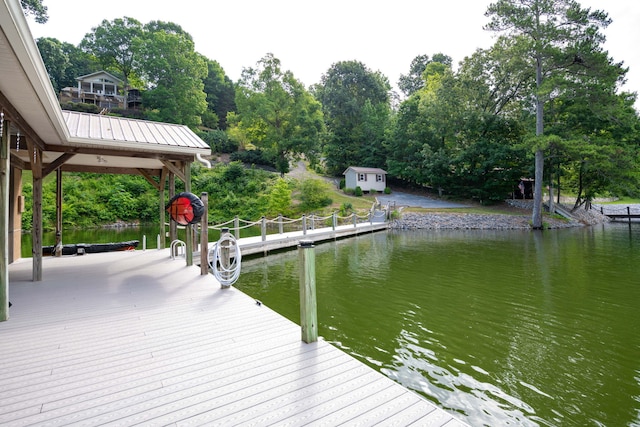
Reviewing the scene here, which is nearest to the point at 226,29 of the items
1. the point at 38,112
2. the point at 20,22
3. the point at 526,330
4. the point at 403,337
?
the point at 38,112

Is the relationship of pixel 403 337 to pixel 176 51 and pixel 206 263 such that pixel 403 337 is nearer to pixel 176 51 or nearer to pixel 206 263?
pixel 206 263

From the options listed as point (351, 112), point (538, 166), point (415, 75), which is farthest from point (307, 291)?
point (415, 75)

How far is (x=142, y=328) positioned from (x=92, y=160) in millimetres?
6780

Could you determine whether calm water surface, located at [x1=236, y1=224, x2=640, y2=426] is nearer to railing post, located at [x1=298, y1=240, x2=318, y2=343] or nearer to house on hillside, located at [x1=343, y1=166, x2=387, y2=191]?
railing post, located at [x1=298, y1=240, x2=318, y2=343]

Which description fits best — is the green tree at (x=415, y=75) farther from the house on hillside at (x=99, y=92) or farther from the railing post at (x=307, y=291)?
the railing post at (x=307, y=291)

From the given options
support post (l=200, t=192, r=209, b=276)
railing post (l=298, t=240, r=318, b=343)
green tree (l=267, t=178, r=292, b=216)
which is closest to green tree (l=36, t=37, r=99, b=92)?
green tree (l=267, t=178, r=292, b=216)

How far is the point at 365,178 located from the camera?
31688 mm

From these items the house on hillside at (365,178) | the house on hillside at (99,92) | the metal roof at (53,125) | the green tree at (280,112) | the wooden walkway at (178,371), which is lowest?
the wooden walkway at (178,371)

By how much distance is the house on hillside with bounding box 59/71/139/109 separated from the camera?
1425 inches

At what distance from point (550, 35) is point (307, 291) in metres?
24.3

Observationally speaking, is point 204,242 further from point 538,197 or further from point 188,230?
point 538,197

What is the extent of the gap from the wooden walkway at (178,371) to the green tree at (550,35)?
2240cm

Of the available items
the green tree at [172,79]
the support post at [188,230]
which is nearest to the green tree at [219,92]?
the green tree at [172,79]

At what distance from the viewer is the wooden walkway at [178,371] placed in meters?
2.16
